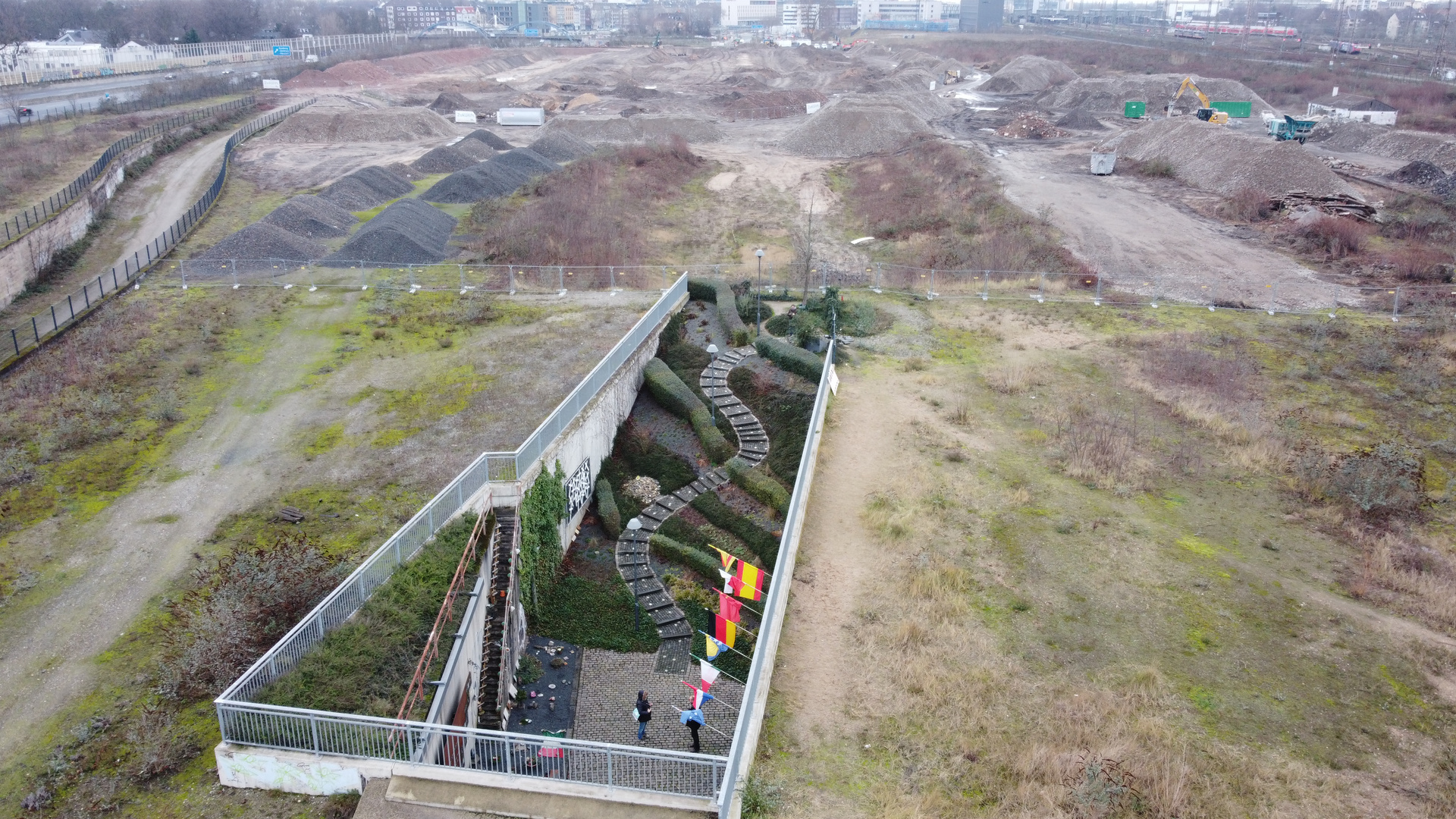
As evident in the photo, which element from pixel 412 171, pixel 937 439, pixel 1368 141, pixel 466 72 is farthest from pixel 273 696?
pixel 466 72

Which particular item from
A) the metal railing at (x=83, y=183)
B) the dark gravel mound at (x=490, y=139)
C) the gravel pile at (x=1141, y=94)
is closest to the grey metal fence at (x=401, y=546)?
the metal railing at (x=83, y=183)

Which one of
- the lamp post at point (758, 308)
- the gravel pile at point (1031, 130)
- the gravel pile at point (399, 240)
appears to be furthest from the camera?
the gravel pile at point (1031, 130)

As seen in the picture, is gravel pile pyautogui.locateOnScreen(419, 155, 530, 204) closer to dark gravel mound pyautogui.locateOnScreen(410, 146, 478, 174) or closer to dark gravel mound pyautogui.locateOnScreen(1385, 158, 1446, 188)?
dark gravel mound pyautogui.locateOnScreen(410, 146, 478, 174)

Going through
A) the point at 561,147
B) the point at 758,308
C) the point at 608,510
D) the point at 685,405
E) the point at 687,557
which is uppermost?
the point at 561,147

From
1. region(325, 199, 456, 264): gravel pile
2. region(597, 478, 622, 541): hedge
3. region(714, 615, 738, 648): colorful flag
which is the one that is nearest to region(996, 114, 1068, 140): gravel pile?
region(325, 199, 456, 264): gravel pile

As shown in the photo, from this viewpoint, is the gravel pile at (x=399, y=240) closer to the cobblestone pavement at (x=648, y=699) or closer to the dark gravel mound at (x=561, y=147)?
the dark gravel mound at (x=561, y=147)

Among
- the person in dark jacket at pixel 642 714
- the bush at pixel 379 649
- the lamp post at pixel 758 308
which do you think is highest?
the lamp post at pixel 758 308

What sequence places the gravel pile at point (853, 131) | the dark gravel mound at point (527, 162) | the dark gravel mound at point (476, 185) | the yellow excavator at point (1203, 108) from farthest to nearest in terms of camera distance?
1. the yellow excavator at point (1203, 108)
2. the gravel pile at point (853, 131)
3. the dark gravel mound at point (527, 162)
4. the dark gravel mound at point (476, 185)

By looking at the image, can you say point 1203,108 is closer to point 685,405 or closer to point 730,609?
point 685,405

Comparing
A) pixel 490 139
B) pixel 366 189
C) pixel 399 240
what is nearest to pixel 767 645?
pixel 399 240
